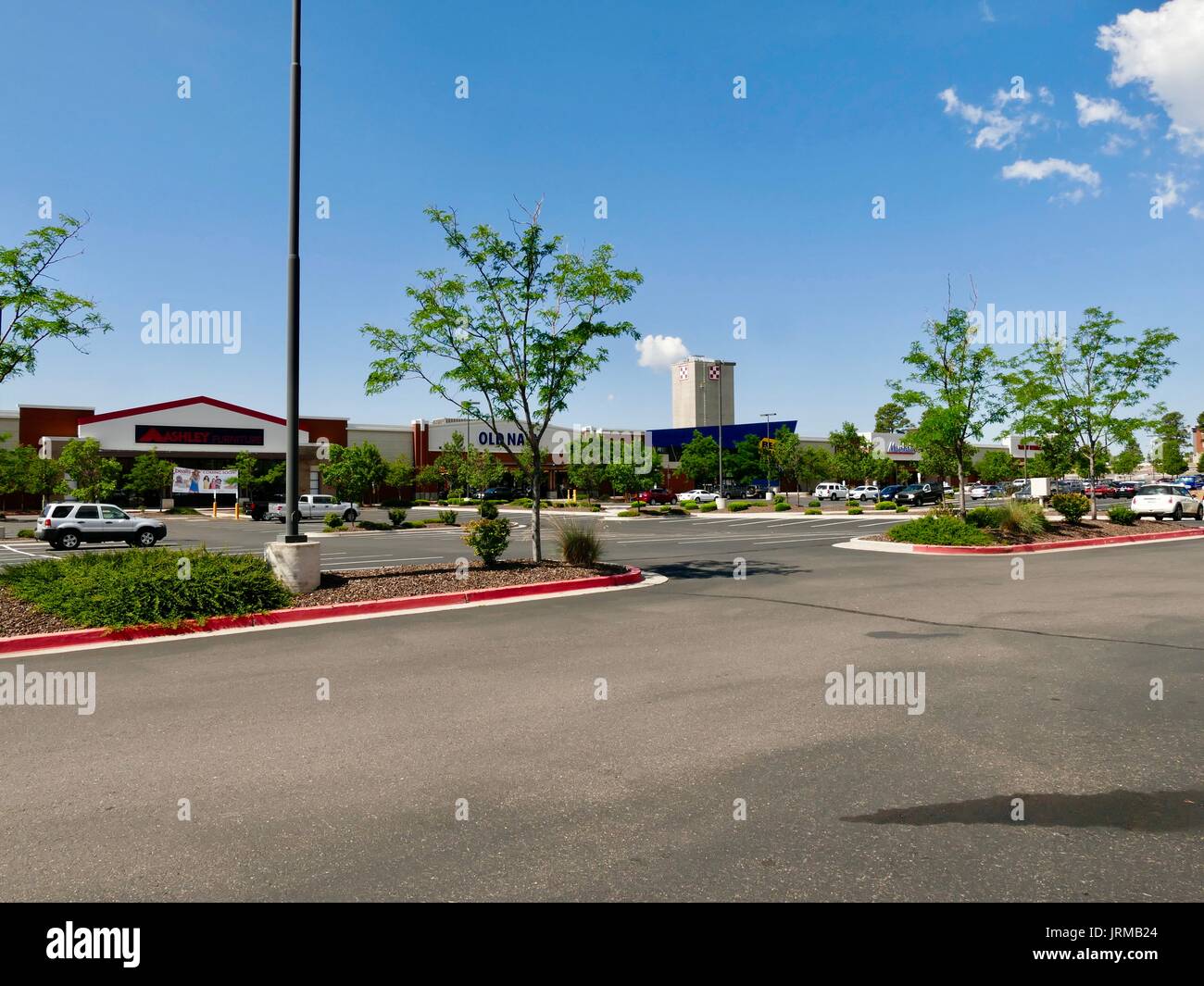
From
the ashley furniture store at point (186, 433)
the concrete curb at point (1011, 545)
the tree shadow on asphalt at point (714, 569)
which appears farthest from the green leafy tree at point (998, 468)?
the ashley furniture store at point (186, 433)

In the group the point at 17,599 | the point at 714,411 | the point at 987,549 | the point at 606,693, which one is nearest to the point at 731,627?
the point at 606,693

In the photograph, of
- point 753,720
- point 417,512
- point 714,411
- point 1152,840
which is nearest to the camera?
point 1152,840

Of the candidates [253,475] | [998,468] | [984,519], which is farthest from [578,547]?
[998,468]

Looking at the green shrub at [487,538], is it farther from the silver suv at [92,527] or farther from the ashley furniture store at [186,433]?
the ashley furniture store at [186,433]

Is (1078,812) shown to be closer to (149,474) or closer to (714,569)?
(714,569)

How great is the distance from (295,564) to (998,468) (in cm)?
7650

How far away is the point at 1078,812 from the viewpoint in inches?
175

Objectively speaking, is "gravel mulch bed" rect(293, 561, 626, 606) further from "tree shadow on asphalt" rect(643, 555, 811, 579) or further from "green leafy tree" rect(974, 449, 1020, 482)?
"green leafy tree" rect(974, 449, 1020, 482)

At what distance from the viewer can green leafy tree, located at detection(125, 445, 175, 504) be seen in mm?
51562

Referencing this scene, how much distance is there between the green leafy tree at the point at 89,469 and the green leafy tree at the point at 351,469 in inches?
506

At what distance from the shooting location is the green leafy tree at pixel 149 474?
5156 centimetres

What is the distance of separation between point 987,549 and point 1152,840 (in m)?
17.8
